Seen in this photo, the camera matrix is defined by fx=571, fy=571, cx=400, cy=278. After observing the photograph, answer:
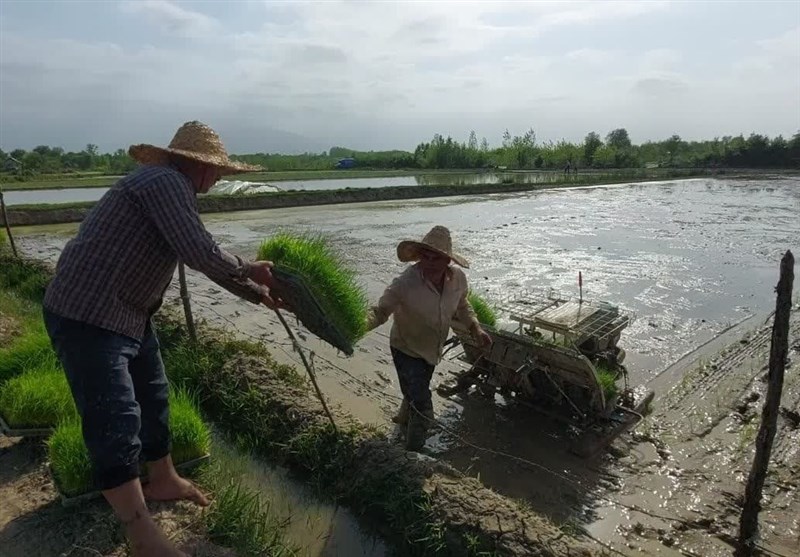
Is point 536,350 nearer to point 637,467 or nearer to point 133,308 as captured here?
point 637,467

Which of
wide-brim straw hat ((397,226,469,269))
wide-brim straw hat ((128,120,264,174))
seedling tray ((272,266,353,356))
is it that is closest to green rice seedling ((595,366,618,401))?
wide-brim straw hat ((397,226,469,269))

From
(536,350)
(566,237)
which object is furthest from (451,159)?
(536,350)

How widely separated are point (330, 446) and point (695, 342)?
16.2ft

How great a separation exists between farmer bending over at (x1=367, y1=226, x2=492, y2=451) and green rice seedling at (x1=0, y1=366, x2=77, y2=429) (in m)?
2.05

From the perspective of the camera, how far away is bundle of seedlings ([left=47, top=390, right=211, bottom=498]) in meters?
2.90

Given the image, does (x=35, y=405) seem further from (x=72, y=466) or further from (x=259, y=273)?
(x=259, y=273)

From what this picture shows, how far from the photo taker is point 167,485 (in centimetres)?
283

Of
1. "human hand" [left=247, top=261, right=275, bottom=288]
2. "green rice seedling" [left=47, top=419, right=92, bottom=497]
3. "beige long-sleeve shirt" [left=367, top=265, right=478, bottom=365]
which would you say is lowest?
"green rice seedling" [left=47, top=419, right=92, bottom=497]

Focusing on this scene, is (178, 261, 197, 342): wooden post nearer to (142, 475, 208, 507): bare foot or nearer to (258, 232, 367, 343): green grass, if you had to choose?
(258, 232, 367, 343): green grass

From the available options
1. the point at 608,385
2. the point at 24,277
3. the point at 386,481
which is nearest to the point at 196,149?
the point at 386,481

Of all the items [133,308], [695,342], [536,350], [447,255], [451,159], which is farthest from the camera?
[451,159]

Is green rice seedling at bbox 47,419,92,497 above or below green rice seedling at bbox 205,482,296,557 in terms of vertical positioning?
→ above

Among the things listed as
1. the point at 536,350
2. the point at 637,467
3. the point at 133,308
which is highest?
the point at 133,308

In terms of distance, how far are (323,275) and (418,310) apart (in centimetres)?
70
